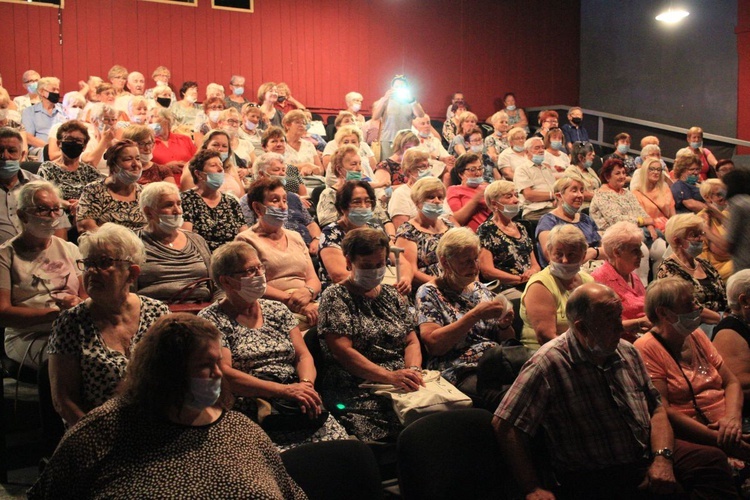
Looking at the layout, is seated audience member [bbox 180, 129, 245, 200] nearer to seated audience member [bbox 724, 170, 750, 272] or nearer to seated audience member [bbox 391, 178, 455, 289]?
seated audience member [bbox 391, 178, 455, 289]

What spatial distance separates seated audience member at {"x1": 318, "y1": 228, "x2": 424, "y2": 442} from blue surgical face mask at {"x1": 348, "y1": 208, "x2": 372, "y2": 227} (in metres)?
1.04

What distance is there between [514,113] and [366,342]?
392 inches

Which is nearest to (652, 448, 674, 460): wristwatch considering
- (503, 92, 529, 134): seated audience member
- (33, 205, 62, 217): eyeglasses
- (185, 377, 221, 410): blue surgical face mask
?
(185, 377, 221, 410): blue surgical face mask

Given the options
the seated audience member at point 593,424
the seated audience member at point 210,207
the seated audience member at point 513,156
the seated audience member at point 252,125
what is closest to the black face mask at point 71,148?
the seated audience member at point 210,207

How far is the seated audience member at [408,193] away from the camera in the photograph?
5.56 metres

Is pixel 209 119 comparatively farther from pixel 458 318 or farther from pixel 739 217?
pixel 739 217

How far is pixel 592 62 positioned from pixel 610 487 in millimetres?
12069

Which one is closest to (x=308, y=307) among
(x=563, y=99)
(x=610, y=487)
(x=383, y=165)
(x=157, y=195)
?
(x=157, y=195)

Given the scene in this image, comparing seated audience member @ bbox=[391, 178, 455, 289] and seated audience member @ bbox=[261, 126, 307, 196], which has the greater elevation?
seated audience member @ bbox=[261, 126, 307, 196]

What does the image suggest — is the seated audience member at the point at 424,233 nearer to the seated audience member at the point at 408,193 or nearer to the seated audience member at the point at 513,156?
the seated audience member at the point at 408,193

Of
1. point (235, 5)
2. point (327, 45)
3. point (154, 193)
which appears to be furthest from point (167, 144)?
point (327, 45)

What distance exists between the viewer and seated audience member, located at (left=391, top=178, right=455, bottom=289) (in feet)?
15.0

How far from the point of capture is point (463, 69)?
43.3ft

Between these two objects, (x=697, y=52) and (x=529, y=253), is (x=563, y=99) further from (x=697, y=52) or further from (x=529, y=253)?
(x=529, y=253)
